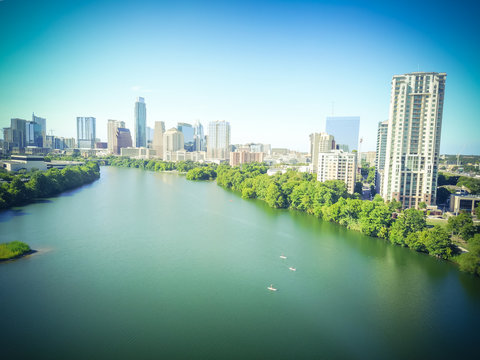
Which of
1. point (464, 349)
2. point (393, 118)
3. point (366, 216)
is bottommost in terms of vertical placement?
point (464, 349)

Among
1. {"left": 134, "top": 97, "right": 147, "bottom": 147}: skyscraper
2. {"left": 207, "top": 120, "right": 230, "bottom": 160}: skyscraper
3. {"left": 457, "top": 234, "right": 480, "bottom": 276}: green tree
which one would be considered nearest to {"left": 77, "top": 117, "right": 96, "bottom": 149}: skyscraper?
{"left": 134, "top": 97, "right": 147, "bottom": 147}: skyscraper

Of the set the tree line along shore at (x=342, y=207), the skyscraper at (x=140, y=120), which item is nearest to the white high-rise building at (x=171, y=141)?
the skyscraper at (x=140, y=120)

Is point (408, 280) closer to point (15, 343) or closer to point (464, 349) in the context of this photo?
point (464, 349)

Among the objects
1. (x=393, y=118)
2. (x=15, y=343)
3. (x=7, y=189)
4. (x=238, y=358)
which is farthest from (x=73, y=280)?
(x=393, y=118)

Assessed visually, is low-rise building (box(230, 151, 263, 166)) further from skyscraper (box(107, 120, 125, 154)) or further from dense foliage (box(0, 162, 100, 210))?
skyscraper (box(107, 120, 125, 154))

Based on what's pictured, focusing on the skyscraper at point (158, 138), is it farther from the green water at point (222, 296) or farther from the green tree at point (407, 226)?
the green tree at point (407, 226)

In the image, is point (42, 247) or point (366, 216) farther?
point (366, 216)

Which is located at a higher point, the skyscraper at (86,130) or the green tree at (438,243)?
the skyscraper at (86,130)
